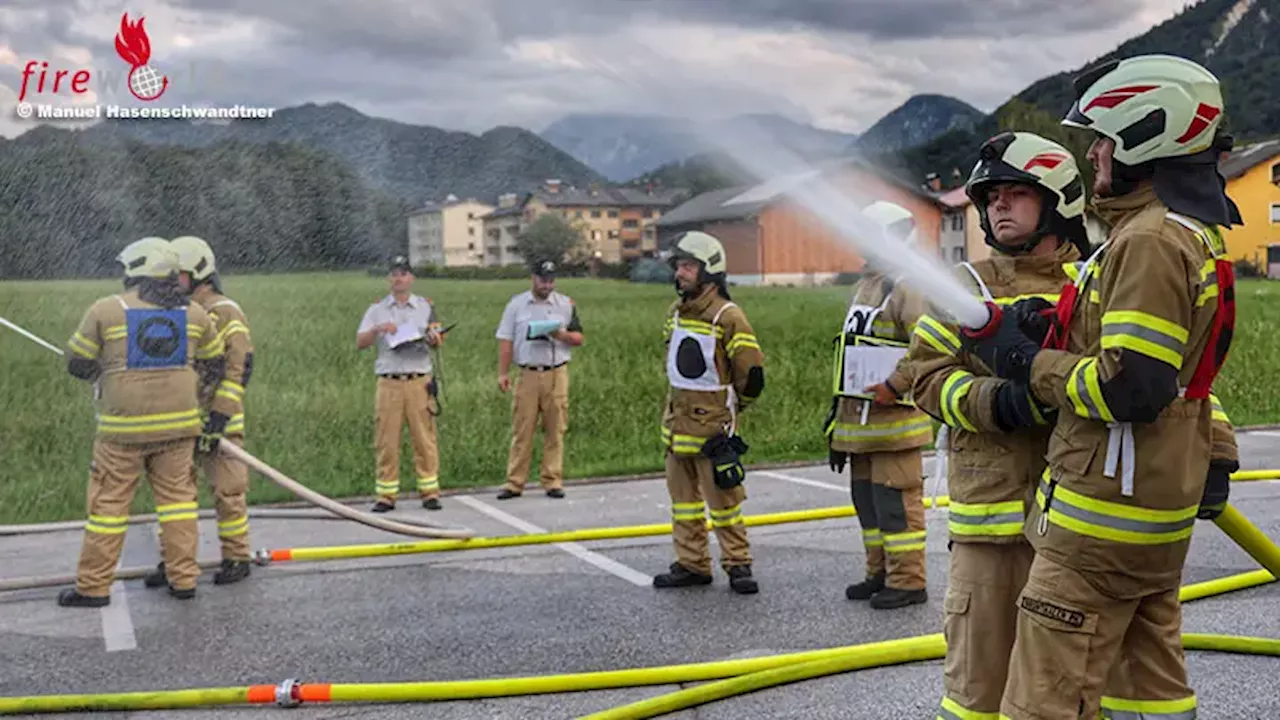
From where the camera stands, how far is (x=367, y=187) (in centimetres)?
1324

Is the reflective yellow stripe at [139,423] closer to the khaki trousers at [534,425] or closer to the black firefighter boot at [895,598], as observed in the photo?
the khaki trousers at [534,425]

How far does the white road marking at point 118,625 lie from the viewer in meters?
5.73

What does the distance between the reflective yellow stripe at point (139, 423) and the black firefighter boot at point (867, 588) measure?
12.1 ft

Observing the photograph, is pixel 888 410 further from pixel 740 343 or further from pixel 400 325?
pixel 400 325

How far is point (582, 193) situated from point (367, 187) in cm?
249

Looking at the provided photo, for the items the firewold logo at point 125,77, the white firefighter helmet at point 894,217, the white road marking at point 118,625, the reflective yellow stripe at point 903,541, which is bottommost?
the white road marking at point 118,625

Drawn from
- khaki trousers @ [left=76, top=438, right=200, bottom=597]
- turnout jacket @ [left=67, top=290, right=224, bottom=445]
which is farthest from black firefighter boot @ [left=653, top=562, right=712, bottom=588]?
turnout jacket @ [left=67, top=290, right=224, bottom=445]

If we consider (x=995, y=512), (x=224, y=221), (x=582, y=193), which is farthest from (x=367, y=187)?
(x=995, y=512)

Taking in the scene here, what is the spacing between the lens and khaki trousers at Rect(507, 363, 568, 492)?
9906 mm

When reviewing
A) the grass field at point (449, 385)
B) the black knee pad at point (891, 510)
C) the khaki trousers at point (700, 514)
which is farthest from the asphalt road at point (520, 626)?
the grass field at point (449, 385)

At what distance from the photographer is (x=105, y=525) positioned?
6395 mm

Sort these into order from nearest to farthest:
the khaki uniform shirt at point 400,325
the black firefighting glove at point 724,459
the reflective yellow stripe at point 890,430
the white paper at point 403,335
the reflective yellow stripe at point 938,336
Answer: the reflective yellow stripe at point 938,336 → the reflective yellow stripe at point 890,430 → the black firefighting glove at point 724,459 → the white paper at point 403,335 → the khaki uniform shirt at point 400,325

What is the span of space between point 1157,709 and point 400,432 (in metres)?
7.17

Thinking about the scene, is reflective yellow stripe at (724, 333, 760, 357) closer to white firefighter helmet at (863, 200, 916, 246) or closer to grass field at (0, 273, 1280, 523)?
white firefighter helmet at (863, 200, 916, 246)
